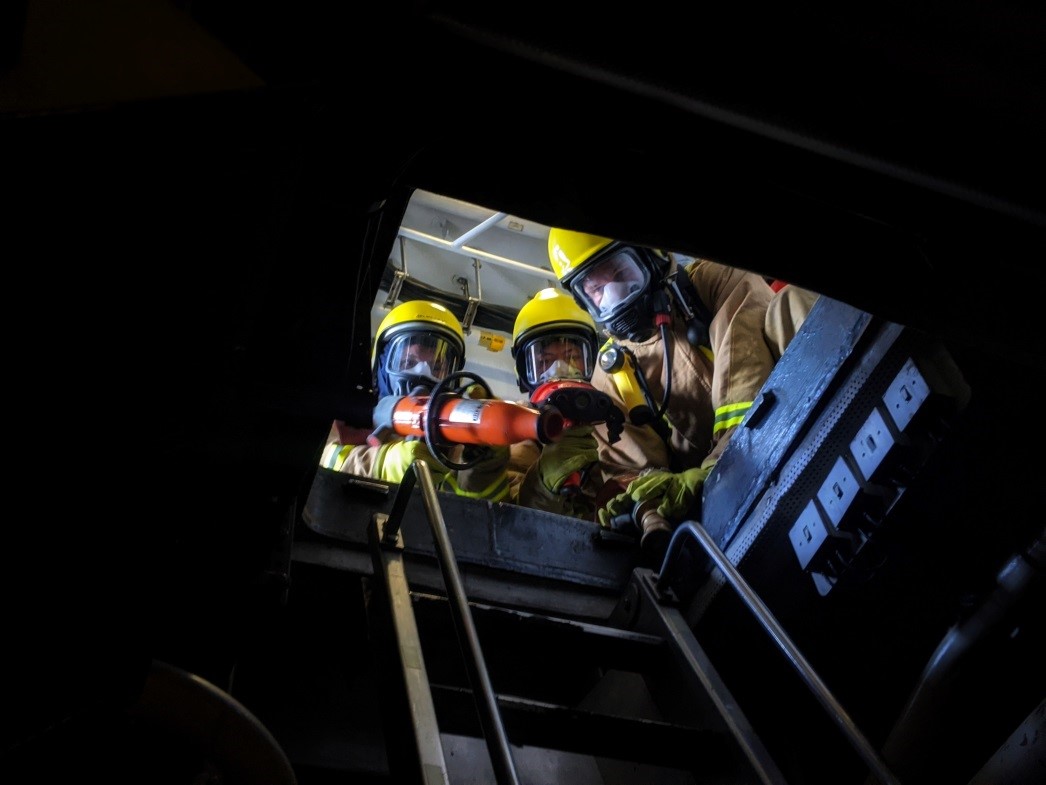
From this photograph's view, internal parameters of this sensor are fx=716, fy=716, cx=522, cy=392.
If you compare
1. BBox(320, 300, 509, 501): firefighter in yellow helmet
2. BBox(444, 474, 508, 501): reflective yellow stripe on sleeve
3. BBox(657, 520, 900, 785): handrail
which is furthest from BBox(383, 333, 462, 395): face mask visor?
BBox(657, 520, 900, 785): handrail

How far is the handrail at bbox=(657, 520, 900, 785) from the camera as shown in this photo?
71.0 inches

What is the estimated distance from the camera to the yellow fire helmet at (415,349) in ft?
16.5

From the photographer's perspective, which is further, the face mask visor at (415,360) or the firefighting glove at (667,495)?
the face mask visor at (415,360)

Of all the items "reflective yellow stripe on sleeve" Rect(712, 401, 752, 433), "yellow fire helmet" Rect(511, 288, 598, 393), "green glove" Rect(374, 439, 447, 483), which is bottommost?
"green glove" Rect(374, 439, 447, 483)

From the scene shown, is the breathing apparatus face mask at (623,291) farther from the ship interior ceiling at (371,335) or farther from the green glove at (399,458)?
the ship interior ceiling at (371,335)

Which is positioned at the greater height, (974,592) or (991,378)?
(991,378)

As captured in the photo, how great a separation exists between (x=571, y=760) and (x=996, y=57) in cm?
262

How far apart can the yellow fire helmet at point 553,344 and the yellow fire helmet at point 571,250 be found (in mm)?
311

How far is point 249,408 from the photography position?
1.59 meters

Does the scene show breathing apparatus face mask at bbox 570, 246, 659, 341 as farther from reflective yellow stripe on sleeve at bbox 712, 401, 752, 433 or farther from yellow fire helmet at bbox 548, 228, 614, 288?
reflective yellow stripe on sleeve at bbox 712, 401, 752, 433

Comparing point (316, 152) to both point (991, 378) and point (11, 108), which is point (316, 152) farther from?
point (991, 378)

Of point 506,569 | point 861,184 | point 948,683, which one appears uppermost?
point 861,184

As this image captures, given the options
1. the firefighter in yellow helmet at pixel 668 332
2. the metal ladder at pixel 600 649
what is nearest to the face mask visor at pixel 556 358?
the firefighter in yellow helmet at pixel 668 332

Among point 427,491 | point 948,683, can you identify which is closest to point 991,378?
point 948,683
